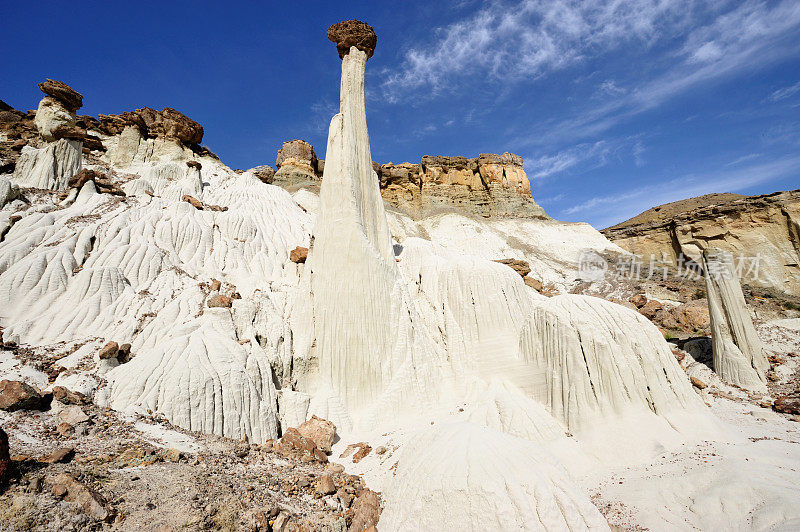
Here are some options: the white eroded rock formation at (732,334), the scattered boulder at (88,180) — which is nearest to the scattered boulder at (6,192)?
the scattered boulder at (88,180)

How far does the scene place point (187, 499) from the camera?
16.8 ft

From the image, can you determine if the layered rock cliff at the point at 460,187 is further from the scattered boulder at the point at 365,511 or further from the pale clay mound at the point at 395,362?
the scattered boulder at the point at 365,511

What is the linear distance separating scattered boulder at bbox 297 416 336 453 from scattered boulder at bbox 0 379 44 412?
549cm

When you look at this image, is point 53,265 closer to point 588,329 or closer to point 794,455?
point 588,329

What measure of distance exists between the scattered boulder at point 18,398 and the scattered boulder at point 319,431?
216 inches

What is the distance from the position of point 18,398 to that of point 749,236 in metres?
47.5

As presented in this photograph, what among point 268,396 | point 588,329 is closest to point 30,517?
point 268,396

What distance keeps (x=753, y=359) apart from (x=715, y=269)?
395cm

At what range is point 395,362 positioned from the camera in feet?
39.2

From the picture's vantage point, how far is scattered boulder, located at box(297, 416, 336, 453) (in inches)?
379

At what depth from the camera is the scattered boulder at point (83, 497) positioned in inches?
166

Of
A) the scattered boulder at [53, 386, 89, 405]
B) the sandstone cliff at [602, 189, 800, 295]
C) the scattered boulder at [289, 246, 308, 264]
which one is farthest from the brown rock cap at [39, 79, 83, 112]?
the sandstone cliff at [602, 189, 800, 295]
